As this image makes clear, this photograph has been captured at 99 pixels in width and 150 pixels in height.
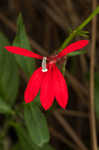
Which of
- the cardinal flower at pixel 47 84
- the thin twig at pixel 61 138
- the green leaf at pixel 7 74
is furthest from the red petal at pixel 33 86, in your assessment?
the thin twig at pixel 61 138

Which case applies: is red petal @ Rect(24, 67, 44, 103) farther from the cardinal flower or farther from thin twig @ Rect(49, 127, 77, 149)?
thin twig @ Rect(49, 127, 77, 149)

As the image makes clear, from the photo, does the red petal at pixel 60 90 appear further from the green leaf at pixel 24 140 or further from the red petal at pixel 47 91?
the green leaf at pixel 24 140

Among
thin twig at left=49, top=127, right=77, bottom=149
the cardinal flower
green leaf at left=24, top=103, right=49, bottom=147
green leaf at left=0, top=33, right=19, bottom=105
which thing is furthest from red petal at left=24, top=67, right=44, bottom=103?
thin twig at left=49, top=127, right=77, bottom=149

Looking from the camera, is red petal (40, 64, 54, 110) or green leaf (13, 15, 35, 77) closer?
red petal (40, 64, 54, 110)

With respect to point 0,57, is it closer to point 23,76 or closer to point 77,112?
point 23,76

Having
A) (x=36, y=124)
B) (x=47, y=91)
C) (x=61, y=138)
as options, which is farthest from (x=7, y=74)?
(x=61, y=138)

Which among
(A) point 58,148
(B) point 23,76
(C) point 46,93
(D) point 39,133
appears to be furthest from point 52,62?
(A) point 58,148
